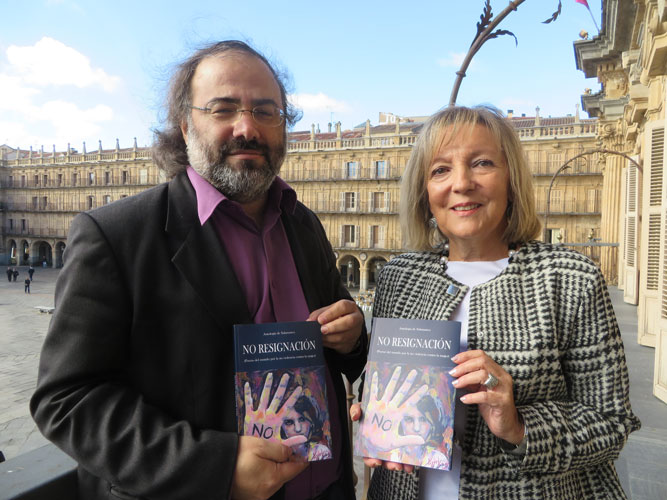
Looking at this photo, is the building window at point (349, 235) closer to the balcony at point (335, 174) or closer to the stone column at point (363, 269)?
the stone column at point (363, 269)

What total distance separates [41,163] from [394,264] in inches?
1749

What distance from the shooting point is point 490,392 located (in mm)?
984

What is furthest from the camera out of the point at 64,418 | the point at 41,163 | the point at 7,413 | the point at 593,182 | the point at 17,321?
the point at 41,163

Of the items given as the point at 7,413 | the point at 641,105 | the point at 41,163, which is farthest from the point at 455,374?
the point at 41,163

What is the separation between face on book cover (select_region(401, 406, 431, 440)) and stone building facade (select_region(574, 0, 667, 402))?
117 inches

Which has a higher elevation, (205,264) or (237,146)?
(237,146)

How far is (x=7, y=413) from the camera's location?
7.93 meters

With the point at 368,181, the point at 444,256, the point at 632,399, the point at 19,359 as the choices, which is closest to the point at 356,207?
the point at 368,181

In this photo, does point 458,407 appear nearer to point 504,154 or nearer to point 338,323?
point 338,323

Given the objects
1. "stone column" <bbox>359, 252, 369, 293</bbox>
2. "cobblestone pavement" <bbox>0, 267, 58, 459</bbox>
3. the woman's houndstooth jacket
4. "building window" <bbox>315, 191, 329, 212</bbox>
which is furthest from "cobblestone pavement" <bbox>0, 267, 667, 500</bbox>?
"stone column" <bbox>359, 252, 369, 293</bbox>

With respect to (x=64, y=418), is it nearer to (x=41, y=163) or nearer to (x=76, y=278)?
(x=76, y=278)

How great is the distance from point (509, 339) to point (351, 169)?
27.3 metres

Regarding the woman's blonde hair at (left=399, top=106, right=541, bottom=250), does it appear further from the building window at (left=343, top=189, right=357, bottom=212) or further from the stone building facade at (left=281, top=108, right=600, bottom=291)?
the building window at (left=343, top=189, right=357, bottom=212)

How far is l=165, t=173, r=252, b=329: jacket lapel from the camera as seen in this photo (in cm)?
106
